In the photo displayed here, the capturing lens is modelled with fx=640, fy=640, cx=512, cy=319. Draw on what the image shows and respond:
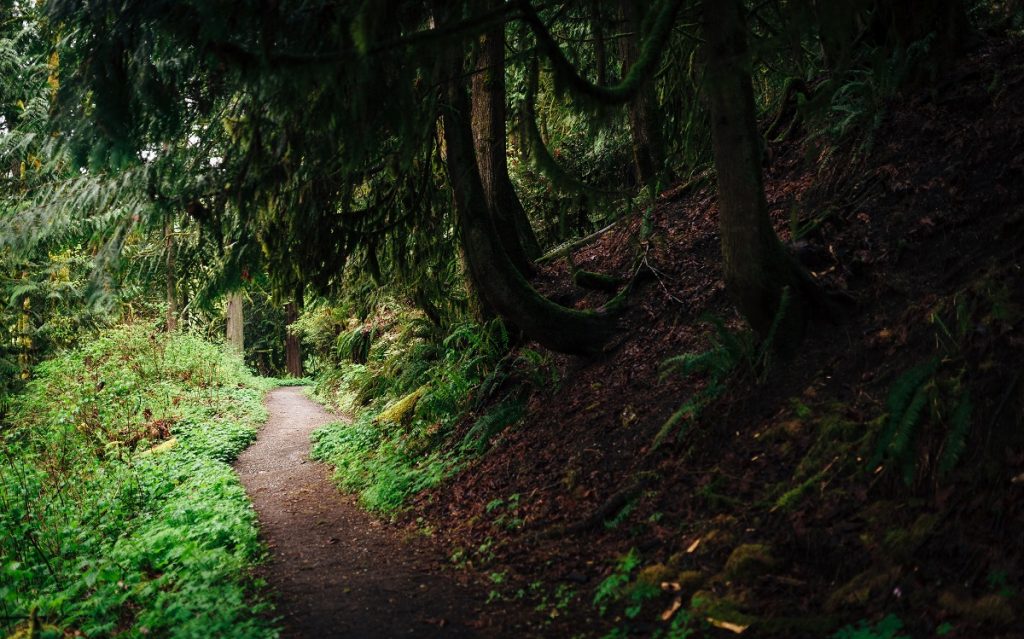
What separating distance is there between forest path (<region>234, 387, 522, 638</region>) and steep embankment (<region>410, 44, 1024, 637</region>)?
1.32 ft

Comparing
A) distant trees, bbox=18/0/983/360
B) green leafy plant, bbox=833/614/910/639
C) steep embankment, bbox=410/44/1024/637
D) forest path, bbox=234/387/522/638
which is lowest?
forest path, bbox=234/387/522/638

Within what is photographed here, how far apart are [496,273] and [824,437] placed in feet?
13.7

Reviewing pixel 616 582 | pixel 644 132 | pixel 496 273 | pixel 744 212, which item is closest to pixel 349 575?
pixel 616 582

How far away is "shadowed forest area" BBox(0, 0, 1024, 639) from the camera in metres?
3.56

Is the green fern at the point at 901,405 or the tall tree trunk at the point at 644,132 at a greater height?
the tall tree trunk at the point at 644,132

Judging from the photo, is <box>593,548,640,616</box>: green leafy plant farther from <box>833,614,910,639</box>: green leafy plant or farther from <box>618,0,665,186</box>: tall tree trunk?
<box>618,0,665,186</box>: tall tree trunk

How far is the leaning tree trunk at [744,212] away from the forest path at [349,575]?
293 centimetres

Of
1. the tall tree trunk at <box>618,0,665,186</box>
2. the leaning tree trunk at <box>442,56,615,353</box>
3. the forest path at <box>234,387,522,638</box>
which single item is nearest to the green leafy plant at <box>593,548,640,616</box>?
the forest path at <box>234,387,522,638</box>

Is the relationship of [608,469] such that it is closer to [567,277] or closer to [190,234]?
[567,277]

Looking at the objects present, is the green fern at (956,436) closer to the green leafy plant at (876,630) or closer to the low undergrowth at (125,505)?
the green leafy plant at (876,630)

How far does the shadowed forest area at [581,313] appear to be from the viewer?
3.56 m

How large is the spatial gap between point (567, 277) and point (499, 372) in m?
1.64

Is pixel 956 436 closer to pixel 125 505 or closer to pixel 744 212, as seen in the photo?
pixel 744 212

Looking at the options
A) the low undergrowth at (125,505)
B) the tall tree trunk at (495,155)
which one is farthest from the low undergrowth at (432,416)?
the low undergrowth at (125,505)
